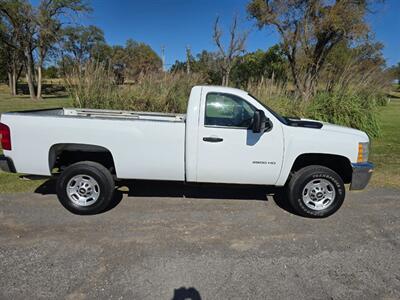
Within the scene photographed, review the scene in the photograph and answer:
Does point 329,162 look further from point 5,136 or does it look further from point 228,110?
point 5,136

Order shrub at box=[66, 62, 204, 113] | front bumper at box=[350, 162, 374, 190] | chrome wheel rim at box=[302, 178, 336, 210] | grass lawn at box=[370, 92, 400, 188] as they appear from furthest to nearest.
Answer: shrub at box=[66, 62, 204, 113] < grass lawn at box=[370, 92, 400, 188] < chrome wheel rim at box=[302, 178, 336, 210] < front bumper at box=[350, 162, 374, 190]

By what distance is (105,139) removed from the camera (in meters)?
3.86

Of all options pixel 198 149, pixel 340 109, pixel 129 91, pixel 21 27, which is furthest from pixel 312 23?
pixel 21 27

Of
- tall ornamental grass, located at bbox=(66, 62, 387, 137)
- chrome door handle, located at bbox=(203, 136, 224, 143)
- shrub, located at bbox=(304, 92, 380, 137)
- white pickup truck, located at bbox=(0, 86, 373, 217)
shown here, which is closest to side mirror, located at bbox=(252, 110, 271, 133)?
white pickup truck, located at bbox=(0, 86, 373, 217)

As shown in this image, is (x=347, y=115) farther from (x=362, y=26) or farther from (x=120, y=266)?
(x=362, y=26)

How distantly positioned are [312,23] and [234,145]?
20.2m

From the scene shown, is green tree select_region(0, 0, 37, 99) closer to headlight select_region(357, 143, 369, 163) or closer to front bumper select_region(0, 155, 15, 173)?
front bumper select_region(0, 155, 15, 173)

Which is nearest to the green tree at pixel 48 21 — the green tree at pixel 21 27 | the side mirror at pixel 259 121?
the green tree at pixel 21 27

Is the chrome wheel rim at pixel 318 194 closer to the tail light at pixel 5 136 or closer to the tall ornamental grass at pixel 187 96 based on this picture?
the tail light at pixel 5 136

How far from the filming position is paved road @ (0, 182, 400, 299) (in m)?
2.62

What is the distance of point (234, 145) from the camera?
3910 millimetres

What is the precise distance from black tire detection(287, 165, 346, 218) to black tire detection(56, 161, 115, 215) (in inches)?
103

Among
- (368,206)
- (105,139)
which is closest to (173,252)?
(105,139)

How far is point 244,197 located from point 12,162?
3537 mm
